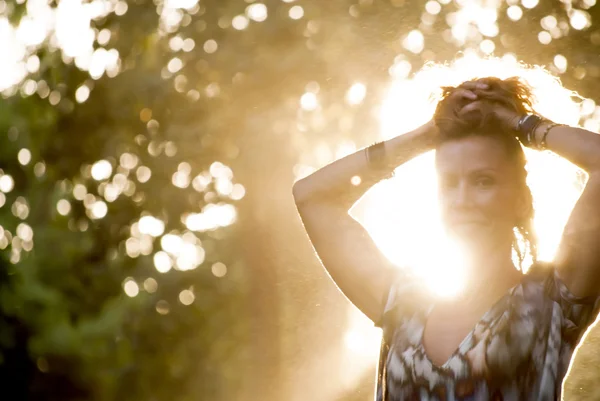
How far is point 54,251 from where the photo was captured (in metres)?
11.8

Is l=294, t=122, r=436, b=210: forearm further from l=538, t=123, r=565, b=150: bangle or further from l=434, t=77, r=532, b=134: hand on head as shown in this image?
l=538, t=123, r=565, b=150: bangle

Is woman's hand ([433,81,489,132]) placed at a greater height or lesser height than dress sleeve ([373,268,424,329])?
greater

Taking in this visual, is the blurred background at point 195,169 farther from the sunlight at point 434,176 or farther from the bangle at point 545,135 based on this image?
the bangle at point 545,135

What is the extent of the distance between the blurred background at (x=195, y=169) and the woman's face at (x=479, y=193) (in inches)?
361

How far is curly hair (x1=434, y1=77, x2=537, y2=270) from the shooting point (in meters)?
2.46

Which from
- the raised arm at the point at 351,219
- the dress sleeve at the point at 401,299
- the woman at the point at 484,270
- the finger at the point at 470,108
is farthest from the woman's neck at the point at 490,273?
the finger at the point at 470,108

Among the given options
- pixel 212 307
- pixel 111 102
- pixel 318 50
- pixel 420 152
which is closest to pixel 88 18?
pixel 111 102

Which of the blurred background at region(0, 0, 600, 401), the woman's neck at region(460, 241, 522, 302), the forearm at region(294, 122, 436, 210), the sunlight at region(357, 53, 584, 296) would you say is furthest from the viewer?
the blurred background at region(0, 0, 600, 401)

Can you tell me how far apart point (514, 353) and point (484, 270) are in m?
0.28

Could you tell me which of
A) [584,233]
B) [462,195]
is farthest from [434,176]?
[584,233]

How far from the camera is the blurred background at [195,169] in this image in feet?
38.4

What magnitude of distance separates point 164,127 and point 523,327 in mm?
11030

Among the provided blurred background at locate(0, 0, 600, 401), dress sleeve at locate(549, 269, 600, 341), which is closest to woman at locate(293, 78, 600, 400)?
dress sleeve at locate(549, 269, 600, 341)

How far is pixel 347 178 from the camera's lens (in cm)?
280
